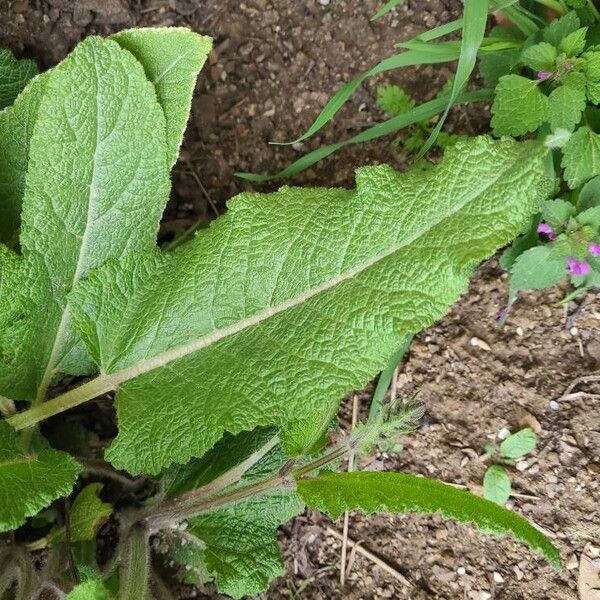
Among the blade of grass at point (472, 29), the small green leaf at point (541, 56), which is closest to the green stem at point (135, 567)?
the blade of grass at point (472, 29)

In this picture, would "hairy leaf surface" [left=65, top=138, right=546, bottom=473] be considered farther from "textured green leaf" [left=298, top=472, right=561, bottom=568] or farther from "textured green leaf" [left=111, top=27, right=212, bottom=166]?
"textured green leaf" [left=111, top=27, right=212, bottom=166]

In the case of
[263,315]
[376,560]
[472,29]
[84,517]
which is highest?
[472,29]

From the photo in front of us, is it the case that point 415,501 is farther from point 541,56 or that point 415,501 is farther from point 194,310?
point 541,56

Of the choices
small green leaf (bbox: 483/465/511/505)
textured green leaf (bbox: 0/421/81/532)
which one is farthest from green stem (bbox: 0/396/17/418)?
small green leaf (bbox: 483/465/511/505)

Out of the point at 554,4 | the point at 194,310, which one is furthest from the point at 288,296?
the point at 554,4

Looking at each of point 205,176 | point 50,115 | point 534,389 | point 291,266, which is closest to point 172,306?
point 291,266
